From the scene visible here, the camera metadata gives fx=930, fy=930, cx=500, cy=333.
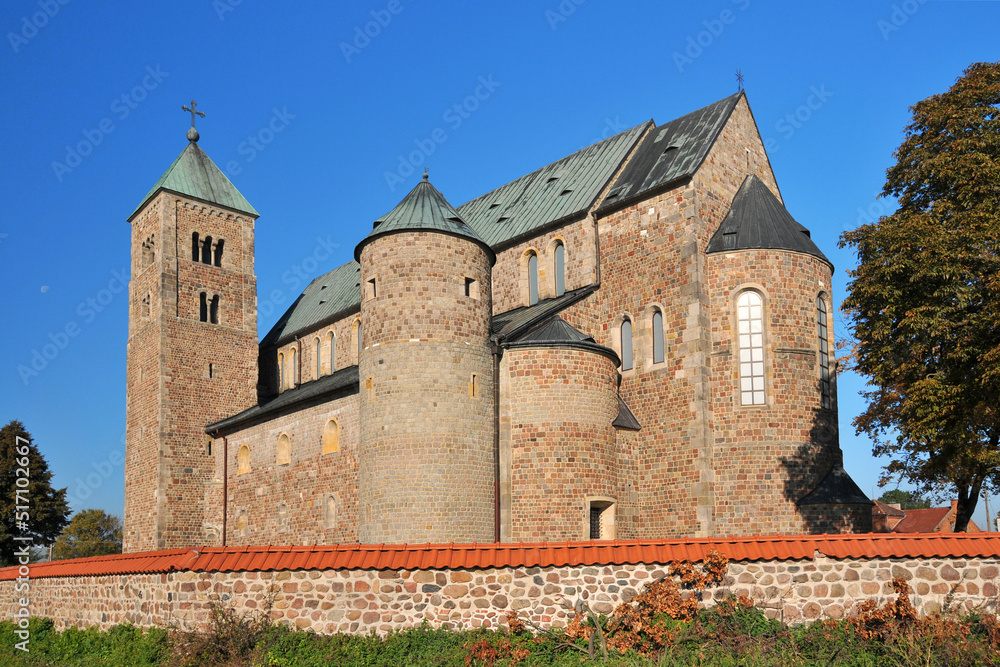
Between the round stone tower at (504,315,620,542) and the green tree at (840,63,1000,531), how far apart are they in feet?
22.4

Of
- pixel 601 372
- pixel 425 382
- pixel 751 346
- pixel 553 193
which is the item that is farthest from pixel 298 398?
pixel 751 346

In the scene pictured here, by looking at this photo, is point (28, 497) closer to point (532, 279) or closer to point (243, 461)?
point (243, 461)

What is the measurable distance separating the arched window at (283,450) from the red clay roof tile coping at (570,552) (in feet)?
59.5

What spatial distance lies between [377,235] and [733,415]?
10.4m

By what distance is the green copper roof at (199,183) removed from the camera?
131 feet

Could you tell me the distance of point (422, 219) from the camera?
2464 cm

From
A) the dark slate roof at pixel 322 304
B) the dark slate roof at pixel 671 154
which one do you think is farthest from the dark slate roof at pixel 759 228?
the dark slate roof at pixel 322 304

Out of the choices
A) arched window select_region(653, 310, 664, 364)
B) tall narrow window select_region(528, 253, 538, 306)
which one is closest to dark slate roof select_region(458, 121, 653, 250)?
tall narrow window select_region(528, 253, 538, 306)

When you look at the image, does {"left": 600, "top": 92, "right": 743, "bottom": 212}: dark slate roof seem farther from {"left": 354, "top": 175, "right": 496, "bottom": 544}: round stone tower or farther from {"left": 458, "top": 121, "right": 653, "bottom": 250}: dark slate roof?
{"left": 354, "top": 175, "right": 496, "bottom": 544}: round stone tower

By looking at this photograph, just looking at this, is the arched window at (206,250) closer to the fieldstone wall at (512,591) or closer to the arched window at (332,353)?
the arched window at (332,353)

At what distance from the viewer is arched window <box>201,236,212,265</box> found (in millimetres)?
40312

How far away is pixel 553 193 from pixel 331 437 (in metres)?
11.1

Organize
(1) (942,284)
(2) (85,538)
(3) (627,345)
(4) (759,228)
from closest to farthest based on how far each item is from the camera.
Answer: (1) (942,284), (4) (759,228), (3) (627,345), (2) (85,538)

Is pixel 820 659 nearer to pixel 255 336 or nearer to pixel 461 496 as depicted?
pixel 461 496
